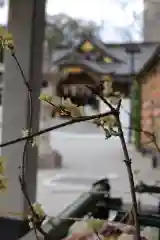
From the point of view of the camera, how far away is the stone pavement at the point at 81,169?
1.59m

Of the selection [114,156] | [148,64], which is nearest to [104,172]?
[114,156]

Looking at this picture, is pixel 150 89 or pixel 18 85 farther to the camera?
pixel 150 89

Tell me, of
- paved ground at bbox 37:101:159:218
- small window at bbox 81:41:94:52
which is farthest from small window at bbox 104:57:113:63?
paved ground at bbox 37:101:159:218

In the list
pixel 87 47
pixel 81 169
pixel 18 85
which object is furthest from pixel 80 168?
pixel 18 85

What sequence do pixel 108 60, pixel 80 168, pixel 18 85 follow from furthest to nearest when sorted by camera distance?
pixel 80 168
pixel 108 60
pixel 18 85

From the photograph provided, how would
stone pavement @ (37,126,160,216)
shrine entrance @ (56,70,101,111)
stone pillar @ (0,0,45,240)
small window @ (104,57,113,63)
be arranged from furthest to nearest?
small window @ (104,57,113,63)
stone pavement @ (37,126,160,216)
shrine entrance @ (56,70,101,111)
stone pillar @ (0,0,45,240)

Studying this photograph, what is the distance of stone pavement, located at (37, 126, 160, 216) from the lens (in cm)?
159

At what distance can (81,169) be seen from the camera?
1.87m

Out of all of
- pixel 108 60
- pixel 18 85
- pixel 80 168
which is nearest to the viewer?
pixel 18 85

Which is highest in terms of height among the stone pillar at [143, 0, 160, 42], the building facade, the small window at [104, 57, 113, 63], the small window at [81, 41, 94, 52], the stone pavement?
the stone pillar at [143, 0, 160, 42]

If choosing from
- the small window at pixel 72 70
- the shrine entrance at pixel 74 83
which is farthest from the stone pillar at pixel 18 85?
the small window at pixel 72 70

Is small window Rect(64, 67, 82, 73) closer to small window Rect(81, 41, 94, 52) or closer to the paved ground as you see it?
small window Rect(81, 41, 94, 52)

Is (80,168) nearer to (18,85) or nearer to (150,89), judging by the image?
(150,89)

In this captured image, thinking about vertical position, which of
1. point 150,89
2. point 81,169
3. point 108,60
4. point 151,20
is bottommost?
point 81,169
